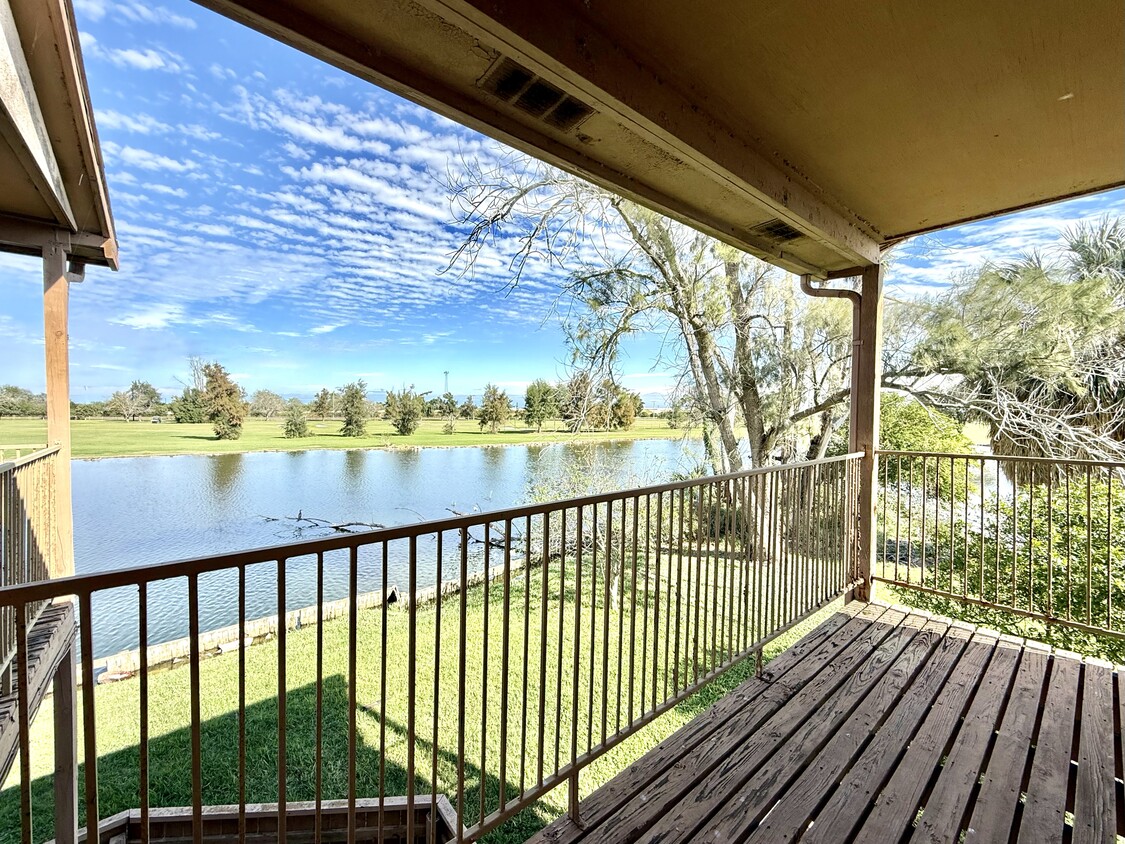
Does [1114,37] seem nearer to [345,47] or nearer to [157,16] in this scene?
[345,47]

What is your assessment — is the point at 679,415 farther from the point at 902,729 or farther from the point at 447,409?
the point at 447,409

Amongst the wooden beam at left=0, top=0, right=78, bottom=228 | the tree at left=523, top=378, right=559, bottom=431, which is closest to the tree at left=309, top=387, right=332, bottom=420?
the tree at left=523, top=378, right=559, bottom=431

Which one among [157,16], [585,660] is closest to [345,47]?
[585,660]

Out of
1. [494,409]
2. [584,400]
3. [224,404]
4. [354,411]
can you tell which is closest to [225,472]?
[224,404]

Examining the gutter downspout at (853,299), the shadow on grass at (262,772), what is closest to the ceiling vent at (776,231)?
the gutter downspout at (853,299)

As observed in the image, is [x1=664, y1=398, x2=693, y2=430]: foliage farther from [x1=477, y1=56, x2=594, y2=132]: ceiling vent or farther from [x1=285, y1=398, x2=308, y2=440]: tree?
[x1=285, y1=398, x2=308, y2=440]: tree

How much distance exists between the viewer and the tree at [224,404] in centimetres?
1142

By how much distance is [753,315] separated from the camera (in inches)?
298

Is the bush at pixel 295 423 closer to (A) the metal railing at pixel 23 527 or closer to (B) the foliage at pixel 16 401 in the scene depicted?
(B) the foliage at pixel 16 401

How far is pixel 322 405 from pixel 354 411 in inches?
38.8

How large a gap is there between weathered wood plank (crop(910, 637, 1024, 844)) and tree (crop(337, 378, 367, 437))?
12787mm

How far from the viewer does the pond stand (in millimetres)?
8094

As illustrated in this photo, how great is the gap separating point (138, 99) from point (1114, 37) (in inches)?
833

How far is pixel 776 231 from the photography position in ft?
9.68
